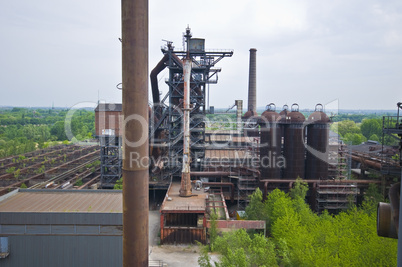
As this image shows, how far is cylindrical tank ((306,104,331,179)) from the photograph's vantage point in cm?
2370

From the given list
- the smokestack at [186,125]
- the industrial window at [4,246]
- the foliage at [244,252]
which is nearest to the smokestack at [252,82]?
the smokestack at [186,125]

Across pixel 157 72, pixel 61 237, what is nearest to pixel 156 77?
pixel 157 72

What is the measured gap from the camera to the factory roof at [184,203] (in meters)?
18.8

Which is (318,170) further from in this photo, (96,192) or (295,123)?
(96,192)

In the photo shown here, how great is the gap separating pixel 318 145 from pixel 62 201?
18.7 meters

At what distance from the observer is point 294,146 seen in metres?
23.7

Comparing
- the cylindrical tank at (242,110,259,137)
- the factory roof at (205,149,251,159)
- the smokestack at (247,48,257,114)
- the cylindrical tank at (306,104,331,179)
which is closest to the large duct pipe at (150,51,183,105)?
the factory roof at (205,149,251,159)

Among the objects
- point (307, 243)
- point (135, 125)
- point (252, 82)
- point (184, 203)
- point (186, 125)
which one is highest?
point (252, 82)

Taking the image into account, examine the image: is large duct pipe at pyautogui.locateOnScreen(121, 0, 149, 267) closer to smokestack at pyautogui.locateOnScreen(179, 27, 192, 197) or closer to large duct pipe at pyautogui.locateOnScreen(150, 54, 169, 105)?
smokestack at pyautogui.locateOnScreen(179, 27, 192, 197)

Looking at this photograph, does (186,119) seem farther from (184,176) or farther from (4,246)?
(4,246)

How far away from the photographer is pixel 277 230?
15.9 m

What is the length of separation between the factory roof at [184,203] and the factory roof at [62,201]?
4459 mm

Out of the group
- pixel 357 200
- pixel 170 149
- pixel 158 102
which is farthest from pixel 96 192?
pixel 357 200

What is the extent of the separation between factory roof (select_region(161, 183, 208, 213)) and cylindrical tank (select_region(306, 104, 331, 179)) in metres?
9.19
